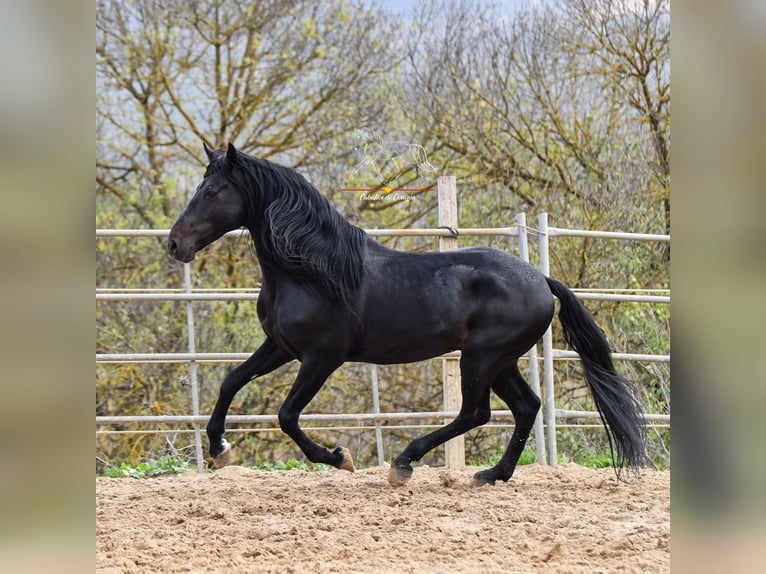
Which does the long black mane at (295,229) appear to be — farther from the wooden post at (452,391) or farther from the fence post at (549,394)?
the fence post at (549,394)

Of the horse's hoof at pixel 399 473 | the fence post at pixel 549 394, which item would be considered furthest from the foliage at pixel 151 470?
the fence post at pixel 549 394

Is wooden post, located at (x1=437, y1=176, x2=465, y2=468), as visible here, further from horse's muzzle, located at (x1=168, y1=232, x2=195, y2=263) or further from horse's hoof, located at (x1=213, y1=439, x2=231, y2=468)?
horse's muzzle, located at (x1=168, y1=232, x2=195, y2=263)

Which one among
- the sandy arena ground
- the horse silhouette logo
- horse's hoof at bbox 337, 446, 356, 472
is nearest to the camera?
the sandy arena ground

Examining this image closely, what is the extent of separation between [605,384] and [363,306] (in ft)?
4.84

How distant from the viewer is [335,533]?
3047 mm

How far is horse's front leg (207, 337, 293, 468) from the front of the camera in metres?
3.99

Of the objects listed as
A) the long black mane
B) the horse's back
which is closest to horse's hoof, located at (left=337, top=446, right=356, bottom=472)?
the horse's back

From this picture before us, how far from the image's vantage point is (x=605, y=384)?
4230 mm

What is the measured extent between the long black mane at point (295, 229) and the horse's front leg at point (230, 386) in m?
0.51

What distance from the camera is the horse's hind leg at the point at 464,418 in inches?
160

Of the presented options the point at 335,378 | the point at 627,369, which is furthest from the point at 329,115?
the point at 627,369
